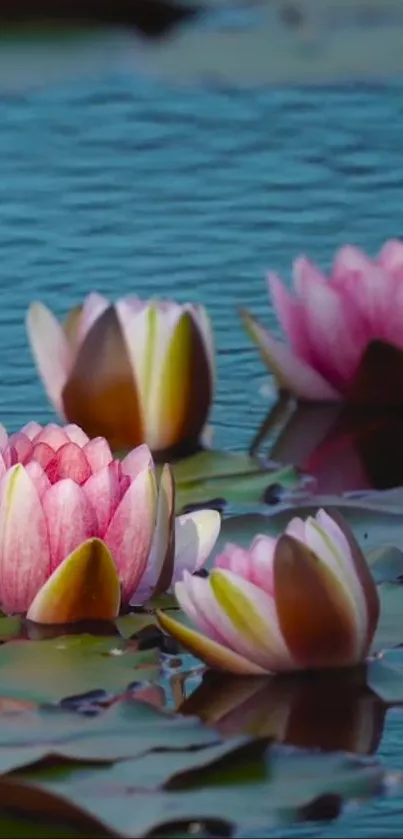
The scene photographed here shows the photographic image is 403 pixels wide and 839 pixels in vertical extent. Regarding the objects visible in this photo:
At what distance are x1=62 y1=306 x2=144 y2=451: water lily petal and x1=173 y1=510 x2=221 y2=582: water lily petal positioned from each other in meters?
0.39

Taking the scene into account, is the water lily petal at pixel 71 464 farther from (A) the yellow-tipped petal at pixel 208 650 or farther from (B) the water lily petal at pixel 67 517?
(A) the yellow-tipped petal at pixel 208 650

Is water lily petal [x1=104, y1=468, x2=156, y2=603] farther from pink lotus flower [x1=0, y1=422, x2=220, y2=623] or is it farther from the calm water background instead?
the calm water background

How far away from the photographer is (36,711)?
1590 mm

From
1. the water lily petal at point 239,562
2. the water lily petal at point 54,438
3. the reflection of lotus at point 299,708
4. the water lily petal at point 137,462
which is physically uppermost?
the water lily petal at point 54,438

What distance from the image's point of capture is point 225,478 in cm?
219

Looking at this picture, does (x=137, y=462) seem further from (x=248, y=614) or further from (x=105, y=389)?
(x=105, y=389)

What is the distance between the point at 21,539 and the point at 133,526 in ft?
0.30

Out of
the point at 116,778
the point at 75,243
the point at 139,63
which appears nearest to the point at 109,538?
the point at 116,778

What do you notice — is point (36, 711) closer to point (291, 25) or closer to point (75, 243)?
point (75, 243)

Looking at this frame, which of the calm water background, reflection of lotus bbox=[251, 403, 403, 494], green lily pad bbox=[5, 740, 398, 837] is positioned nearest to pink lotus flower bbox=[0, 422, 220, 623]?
green lily pad bbox=[5, 740, 398, 837]

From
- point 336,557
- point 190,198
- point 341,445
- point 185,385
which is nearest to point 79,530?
point 336,557

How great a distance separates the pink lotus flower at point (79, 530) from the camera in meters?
1.79

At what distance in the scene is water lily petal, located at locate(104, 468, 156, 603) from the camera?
5.93ft

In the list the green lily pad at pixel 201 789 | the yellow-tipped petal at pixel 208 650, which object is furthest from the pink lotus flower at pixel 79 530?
the green lily pad at pixel 201 789
